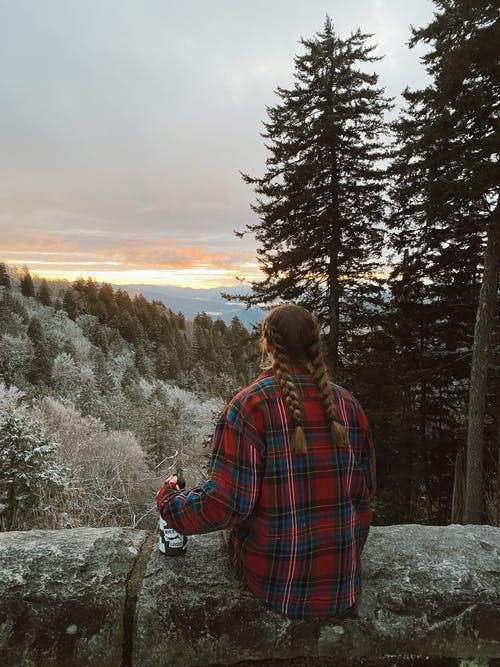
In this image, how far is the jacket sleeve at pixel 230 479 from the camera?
1804 millimetres

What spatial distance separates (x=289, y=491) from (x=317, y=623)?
653 mm

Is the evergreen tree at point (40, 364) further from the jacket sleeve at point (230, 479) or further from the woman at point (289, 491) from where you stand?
the woman at point (289, 491)

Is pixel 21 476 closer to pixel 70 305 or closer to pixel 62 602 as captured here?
pixel 62 602

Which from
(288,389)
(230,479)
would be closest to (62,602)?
(230,479)

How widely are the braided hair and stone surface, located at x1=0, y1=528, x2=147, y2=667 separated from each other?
117 cm

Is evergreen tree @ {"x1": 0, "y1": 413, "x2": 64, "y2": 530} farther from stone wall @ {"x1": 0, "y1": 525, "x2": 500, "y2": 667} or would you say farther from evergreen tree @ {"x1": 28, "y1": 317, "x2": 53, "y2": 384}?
evergreen tree @ {"x1": 28, "y1": 317, "x2": 53, "y2": 384}

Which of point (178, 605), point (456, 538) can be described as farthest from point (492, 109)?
point (178, 605)

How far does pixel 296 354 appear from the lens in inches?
77.5

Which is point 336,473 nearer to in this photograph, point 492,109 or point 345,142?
point 492,109

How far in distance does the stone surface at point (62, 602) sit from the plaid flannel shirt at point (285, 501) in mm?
518

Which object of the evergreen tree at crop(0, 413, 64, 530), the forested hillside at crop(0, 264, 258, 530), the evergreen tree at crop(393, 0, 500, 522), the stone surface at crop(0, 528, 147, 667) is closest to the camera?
the stone surface at crop(0, 528, 147, 667)

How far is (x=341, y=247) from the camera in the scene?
1161cm

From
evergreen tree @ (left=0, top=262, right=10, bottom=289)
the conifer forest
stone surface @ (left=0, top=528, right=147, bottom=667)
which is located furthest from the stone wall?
evergreen tree @ (left=0, top=262, right=10, bottom=289)

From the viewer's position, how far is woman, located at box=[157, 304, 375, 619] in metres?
1.80
